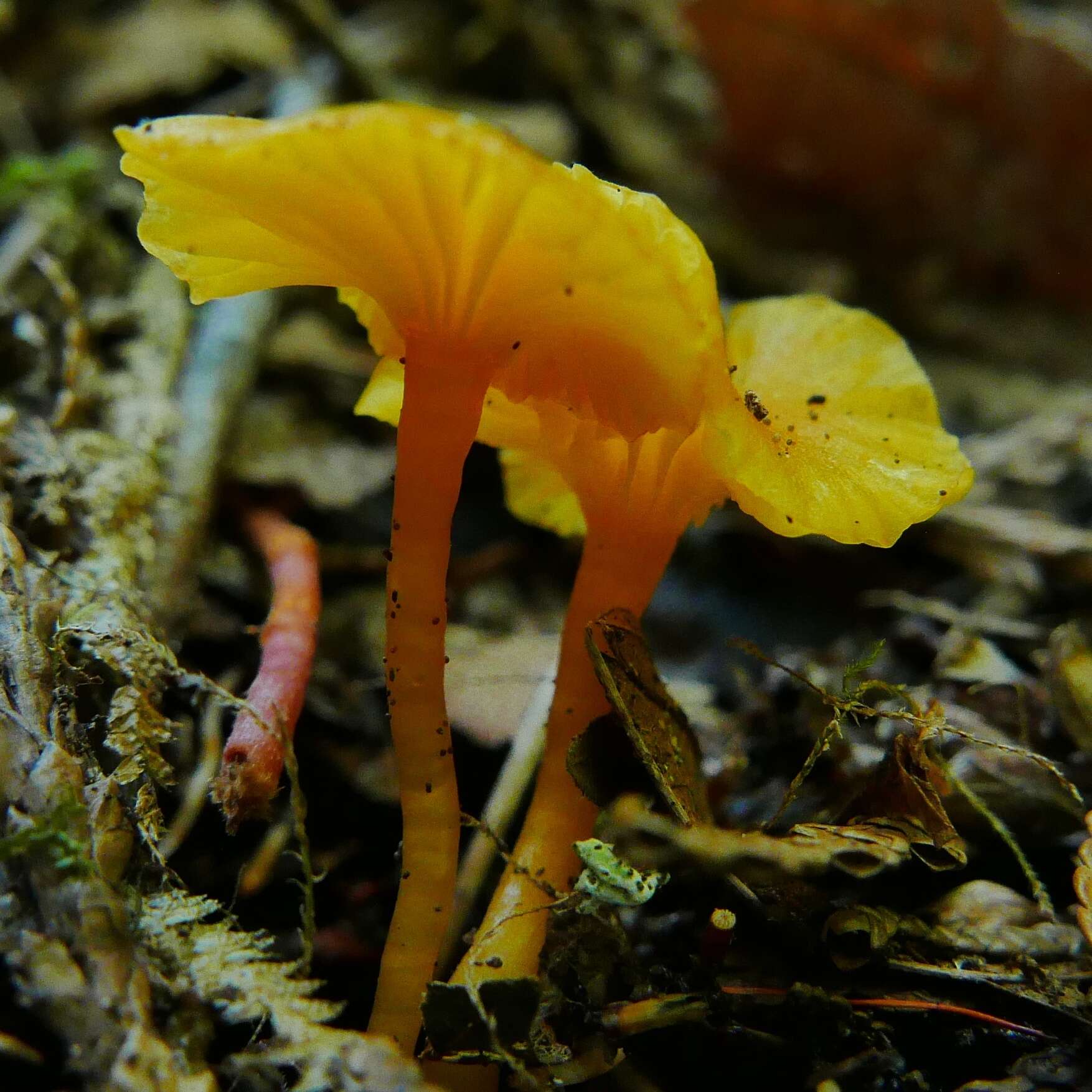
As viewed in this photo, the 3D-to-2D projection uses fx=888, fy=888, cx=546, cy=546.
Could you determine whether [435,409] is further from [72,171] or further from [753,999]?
[72,171]

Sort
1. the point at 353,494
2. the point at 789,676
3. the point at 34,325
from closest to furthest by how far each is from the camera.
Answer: the point at 789,676, the point at 34,325, the point at 353,494

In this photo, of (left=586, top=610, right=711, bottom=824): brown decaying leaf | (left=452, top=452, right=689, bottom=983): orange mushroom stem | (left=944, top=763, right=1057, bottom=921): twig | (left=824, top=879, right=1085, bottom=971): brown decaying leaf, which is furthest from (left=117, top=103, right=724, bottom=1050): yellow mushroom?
(left=944, top=763, right=1057, bottom=921): twig

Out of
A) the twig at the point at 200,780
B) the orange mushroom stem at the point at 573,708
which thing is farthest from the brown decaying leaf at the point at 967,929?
the twig at the point at 200,780

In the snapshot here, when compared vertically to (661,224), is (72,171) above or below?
below

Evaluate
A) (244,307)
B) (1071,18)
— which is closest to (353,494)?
(244,307)

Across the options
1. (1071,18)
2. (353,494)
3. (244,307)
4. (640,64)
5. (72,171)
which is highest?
(1071,18)

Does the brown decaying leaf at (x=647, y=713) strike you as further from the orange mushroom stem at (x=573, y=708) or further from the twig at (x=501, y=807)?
the twig at (x=501, y=807)

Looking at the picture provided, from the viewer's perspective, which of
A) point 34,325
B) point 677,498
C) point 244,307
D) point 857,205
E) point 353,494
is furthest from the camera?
point 857,205
